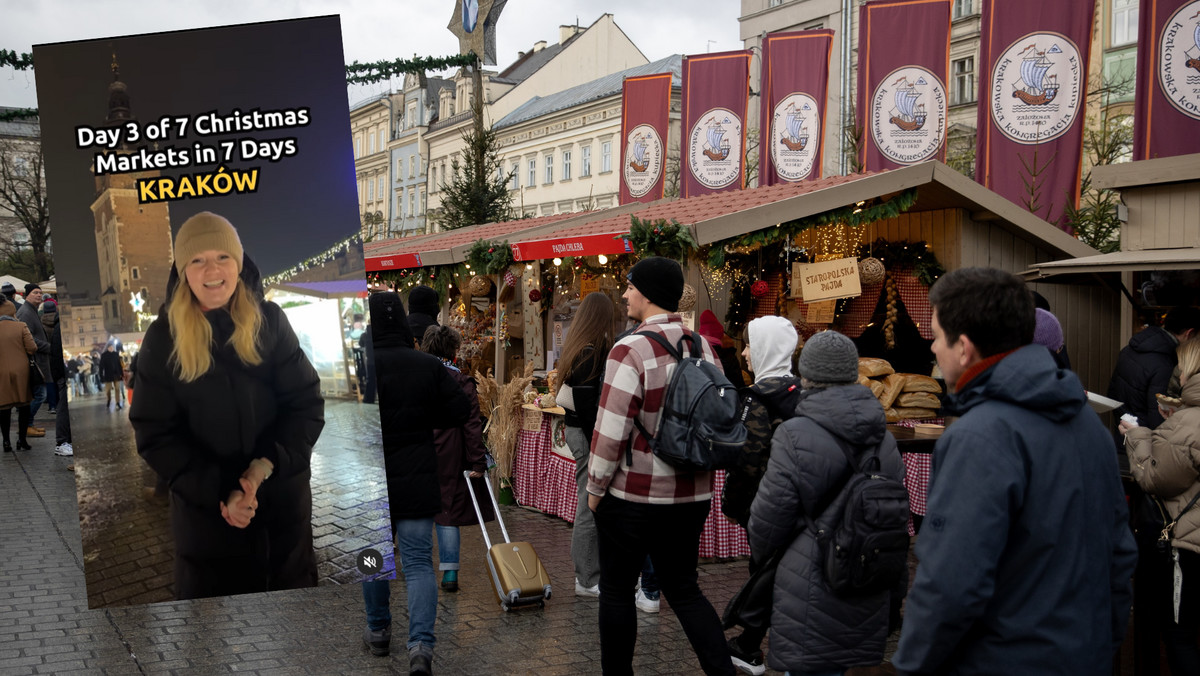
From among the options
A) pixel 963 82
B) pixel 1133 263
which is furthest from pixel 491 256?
pixel 963 82

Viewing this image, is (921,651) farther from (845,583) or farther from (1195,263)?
(1195,263)

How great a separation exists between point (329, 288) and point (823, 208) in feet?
17.4

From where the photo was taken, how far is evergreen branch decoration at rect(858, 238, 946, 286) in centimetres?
845

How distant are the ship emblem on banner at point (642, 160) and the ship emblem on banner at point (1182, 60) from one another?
346 inches

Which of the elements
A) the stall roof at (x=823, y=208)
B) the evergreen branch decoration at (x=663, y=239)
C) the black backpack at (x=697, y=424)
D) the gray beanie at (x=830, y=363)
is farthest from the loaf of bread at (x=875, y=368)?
the gray beanie at (x=830, y=363)

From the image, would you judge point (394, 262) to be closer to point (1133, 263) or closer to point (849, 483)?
point (1133, 263)

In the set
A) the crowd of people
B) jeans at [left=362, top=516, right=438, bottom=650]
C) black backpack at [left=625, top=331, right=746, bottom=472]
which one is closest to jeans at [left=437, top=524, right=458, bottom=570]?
the crowd of people

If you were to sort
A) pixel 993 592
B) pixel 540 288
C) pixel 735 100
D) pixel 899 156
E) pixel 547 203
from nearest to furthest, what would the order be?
pixel 993 592 → pixel 540 288 → pixel 899 156 → pixel 735 100 → pixel 547 203

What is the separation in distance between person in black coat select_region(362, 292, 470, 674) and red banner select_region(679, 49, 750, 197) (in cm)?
1195

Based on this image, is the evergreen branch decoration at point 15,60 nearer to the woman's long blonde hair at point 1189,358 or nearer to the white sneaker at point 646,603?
the white sneaker at point 646,603

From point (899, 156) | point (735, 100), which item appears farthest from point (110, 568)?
point (735, 100)

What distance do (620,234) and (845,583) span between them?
5.29m

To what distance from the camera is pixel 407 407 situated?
14.4ft

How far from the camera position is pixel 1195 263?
5.69 metres
